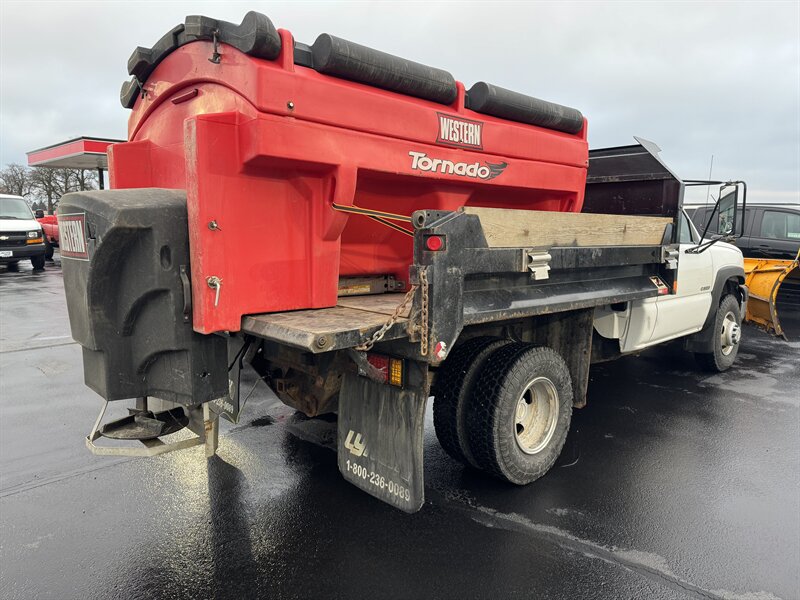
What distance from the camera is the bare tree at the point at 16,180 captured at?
43688 millimetres

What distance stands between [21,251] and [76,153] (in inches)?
164

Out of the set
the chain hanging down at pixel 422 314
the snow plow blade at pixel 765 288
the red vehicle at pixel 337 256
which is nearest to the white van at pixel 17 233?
the red vehicle at pixel 337 256

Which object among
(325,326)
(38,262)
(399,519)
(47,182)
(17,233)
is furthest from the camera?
(47,182)

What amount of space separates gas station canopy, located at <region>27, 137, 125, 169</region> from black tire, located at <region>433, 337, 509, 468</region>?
478 inches

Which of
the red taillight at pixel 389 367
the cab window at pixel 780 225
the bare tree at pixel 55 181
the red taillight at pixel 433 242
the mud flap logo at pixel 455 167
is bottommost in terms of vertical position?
the red taillight at pixel 389 367

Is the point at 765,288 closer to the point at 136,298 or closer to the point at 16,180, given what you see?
the point at 136,298

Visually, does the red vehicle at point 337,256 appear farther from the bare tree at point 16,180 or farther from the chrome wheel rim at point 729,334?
the bare tree at point 16,180

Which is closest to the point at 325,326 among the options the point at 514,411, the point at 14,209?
the point at 514,411

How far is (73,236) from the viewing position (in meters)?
2.81

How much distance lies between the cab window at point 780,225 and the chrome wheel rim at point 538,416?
8331mm

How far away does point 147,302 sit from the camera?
275cm

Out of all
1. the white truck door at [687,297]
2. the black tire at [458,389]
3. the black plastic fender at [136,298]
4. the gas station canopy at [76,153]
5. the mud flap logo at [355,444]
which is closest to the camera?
the black plastic fender at [136,298]

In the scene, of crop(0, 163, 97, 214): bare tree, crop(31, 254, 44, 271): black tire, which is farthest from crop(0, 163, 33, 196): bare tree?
crop(31, 254, 44, 271): black tire

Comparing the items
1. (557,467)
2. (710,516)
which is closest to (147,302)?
(557,467)
